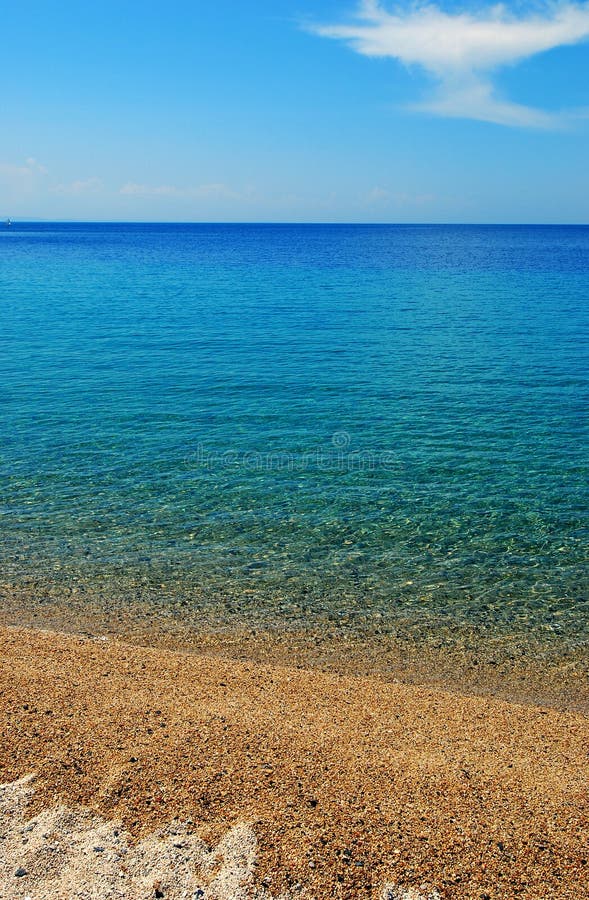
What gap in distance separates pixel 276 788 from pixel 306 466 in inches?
520

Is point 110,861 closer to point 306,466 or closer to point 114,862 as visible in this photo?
point 114,862

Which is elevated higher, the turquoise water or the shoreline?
the turquoise water

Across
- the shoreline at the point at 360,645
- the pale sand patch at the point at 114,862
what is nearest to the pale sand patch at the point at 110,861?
the pale sand patch at the point at 114,862

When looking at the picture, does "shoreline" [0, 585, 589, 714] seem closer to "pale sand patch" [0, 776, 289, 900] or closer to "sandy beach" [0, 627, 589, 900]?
"sandy beach" [0, 627, 589, 900]

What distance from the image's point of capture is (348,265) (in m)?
97.9

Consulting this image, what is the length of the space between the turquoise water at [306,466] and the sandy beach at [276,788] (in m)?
2.91

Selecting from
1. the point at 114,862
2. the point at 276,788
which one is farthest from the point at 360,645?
the point at 114,862

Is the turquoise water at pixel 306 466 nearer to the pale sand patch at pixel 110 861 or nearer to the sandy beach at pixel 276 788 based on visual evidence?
the sandy beach at pixel 276 788

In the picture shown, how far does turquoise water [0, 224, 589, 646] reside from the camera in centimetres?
1409

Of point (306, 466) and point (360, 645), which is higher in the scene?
point (306, 466)

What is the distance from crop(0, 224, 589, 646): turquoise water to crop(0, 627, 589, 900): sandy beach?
291cm

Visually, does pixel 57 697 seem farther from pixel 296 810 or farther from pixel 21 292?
pixel 21 292

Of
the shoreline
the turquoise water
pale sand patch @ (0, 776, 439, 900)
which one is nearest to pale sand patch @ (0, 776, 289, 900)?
pale sand patch @ (0, 776, 439, 900)

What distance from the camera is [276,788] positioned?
792 centimetres
